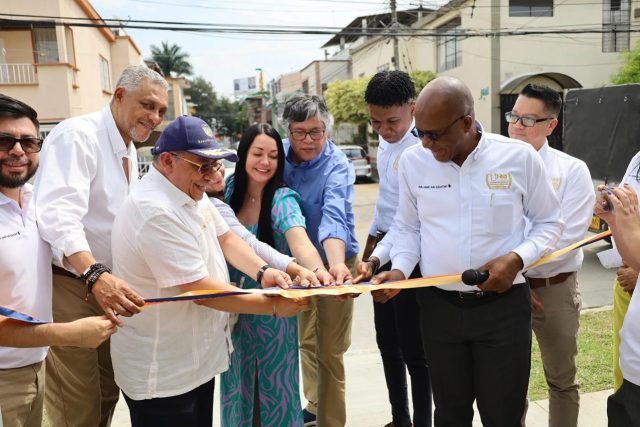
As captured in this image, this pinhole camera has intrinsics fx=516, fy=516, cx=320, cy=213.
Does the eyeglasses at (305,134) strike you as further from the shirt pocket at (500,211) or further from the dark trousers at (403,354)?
the shirt pocket at (500,211)

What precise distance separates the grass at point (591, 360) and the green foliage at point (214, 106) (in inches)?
2835

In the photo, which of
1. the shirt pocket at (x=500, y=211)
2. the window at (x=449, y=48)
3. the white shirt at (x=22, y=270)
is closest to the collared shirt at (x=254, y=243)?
the white shirt at (x=22, y=270)

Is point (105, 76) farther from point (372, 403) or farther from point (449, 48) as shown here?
point (372, 403)

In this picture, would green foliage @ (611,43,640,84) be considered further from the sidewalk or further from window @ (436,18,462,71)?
the sidewalk

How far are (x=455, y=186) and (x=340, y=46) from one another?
4716cm

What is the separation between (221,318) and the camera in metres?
2.43

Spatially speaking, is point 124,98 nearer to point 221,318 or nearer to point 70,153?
point 70,153

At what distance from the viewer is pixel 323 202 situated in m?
3.22

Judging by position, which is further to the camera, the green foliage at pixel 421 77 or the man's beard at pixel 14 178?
the green foliage at pixel 421 77

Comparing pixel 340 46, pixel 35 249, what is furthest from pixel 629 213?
pixel 340 46

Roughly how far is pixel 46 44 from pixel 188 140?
17541 millimetres

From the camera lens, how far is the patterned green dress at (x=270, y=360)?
2.84m

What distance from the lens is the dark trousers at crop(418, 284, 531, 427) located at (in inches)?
92.6

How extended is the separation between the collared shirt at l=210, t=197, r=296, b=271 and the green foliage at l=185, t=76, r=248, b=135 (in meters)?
73.4
